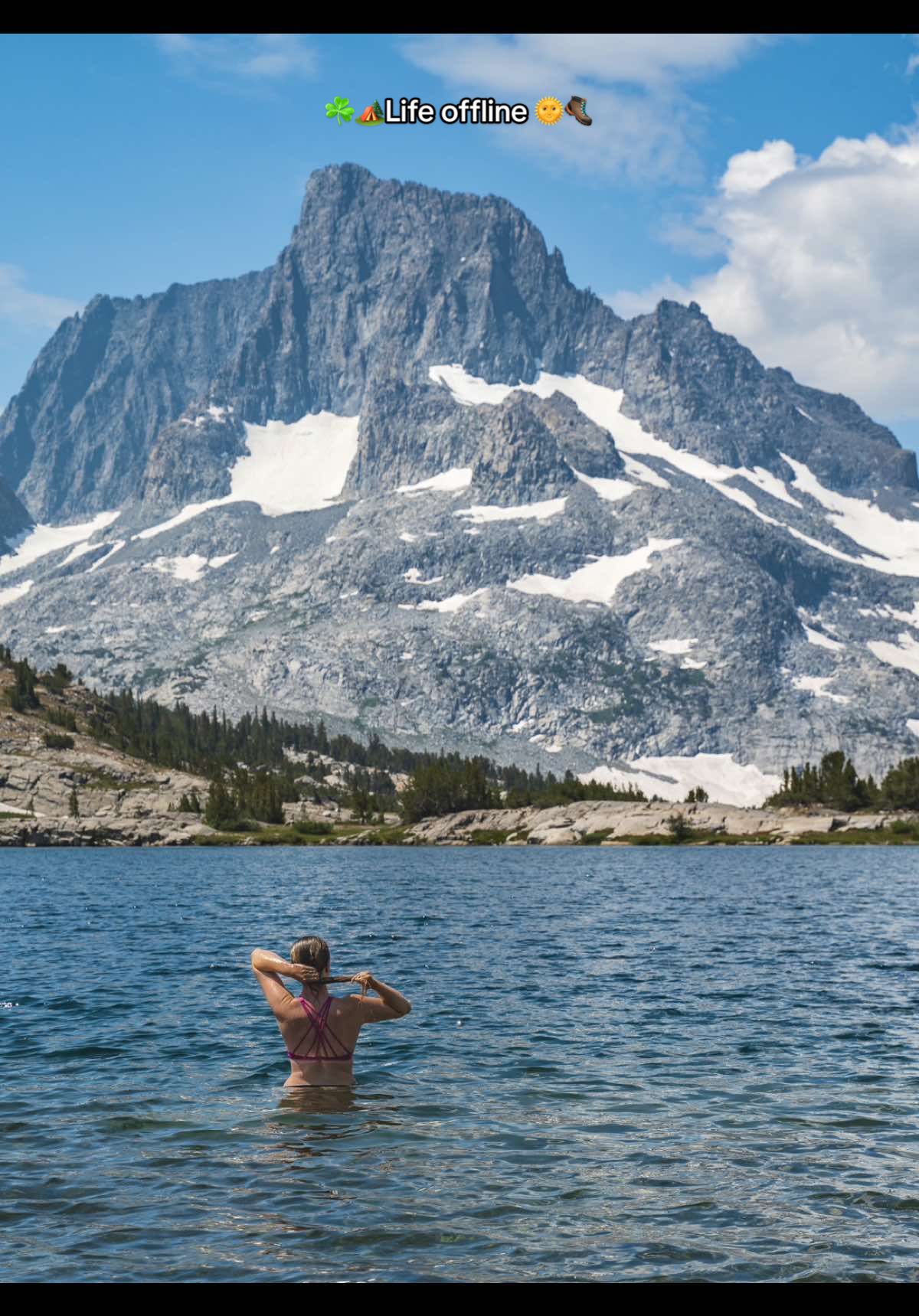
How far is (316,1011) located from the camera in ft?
95.4

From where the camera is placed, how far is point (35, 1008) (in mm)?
46844

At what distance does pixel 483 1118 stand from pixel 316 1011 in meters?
4.40

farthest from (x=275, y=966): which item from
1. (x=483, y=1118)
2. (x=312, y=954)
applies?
(x=483, y=1118)

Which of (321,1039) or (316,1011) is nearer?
(316,1011)

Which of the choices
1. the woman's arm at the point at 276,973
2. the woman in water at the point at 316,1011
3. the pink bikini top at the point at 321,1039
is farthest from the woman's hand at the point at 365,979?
the pink bikini top at the point at 321,1039

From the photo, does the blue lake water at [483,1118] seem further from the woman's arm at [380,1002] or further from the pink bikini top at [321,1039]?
the woman's arm at [380,1002]

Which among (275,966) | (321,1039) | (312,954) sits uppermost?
(312,954)

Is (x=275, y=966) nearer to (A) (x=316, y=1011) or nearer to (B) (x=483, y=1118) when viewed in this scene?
(A) (x=316, y=1011)

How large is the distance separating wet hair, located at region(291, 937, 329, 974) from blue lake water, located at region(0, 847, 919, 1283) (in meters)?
3.52

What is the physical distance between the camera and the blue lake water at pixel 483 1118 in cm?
2050

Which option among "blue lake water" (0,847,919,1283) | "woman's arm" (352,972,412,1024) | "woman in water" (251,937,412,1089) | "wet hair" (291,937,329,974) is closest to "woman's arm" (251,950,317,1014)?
"woman in water" (251,937,412,1089)

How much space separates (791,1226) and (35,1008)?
1255 inches

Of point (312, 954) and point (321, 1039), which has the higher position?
point (312, 954)
